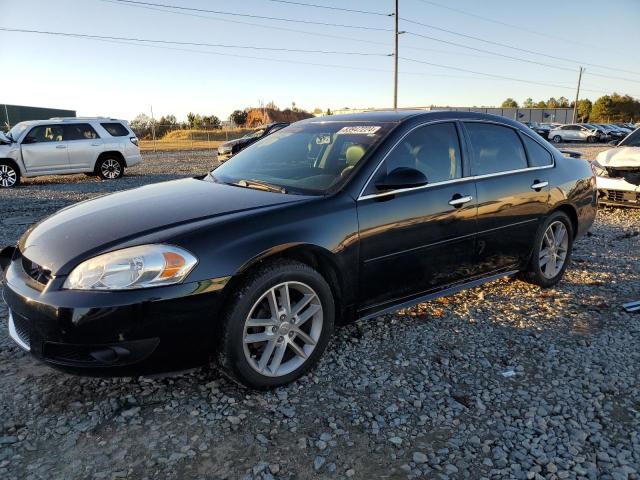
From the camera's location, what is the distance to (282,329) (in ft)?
9.46

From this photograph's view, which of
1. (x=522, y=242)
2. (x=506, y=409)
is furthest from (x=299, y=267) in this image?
(x=522, y=242)

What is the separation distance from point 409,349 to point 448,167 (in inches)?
54.9

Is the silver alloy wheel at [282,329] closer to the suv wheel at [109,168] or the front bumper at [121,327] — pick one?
the front bumper at [121,327]

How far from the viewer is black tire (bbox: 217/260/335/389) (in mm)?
2648

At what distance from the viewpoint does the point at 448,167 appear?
3.77 meters

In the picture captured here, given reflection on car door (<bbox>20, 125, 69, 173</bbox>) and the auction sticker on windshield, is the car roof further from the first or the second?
reflection on car door (<bbox>20, 125, 69, 173</bbox>)

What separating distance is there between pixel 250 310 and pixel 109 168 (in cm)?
1310

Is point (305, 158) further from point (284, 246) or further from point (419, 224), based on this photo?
point (284, 246)

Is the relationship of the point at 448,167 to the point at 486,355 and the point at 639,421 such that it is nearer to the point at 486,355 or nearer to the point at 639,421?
the point at 486,355

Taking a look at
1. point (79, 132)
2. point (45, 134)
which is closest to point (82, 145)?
point (79, 132)

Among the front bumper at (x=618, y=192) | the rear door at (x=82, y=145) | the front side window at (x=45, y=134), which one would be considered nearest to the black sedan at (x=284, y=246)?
the front bumper at (x=618, y=192)

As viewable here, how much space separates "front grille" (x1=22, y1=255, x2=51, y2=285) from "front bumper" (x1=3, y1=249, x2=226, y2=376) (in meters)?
0.05

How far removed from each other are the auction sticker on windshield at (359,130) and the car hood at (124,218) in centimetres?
85

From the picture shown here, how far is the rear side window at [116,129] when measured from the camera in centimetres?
1430
